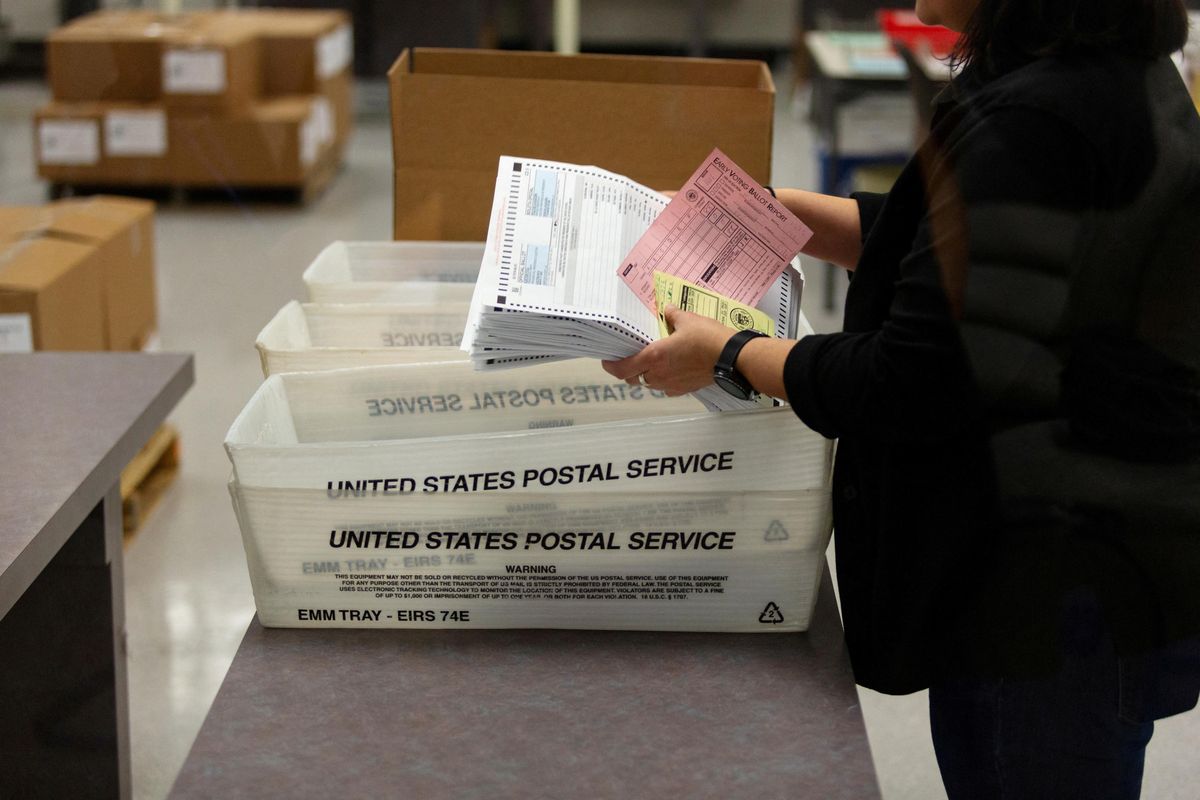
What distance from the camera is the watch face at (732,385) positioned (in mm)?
897

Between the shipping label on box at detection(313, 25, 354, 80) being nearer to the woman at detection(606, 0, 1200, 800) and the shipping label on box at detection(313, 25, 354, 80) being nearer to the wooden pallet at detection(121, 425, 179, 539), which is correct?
the wooden pallet at detection(121, 425, 179, 539)

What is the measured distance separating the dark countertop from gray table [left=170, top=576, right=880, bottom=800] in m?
0.21

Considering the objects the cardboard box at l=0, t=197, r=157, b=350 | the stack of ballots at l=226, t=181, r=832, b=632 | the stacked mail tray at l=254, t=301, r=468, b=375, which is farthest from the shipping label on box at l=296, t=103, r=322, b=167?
the stack of ballots at l=226, t=181, r=832, b=632

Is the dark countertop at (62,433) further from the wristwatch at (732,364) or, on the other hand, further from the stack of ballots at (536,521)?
the wristwatch at (732,364)

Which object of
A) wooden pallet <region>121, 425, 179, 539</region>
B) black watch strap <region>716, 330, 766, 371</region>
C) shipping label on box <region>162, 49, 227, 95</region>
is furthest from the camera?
shipping label on box <region>162, 49, 227, 95</region>

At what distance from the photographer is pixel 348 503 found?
3.04 ft

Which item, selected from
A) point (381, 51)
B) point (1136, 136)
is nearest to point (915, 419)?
point (1136, 136)

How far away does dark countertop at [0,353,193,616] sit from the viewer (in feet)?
3.38

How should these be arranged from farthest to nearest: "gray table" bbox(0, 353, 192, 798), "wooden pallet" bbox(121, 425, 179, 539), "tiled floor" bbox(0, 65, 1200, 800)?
"wooden pallet" bbox(121, 425, 179, 539) → "tiled floor" bbox(0, 65, 1200, 800) → "gray table" bbox(0, 353, 192, 798)

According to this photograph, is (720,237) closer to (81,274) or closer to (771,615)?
(771,615)

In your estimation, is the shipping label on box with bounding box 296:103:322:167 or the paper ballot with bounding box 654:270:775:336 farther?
the shipping label on box with bounding box 296:103:322:167

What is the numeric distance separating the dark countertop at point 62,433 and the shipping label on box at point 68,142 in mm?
3376

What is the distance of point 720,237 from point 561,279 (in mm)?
150

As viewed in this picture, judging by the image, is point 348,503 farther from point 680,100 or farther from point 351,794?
point 680,100
